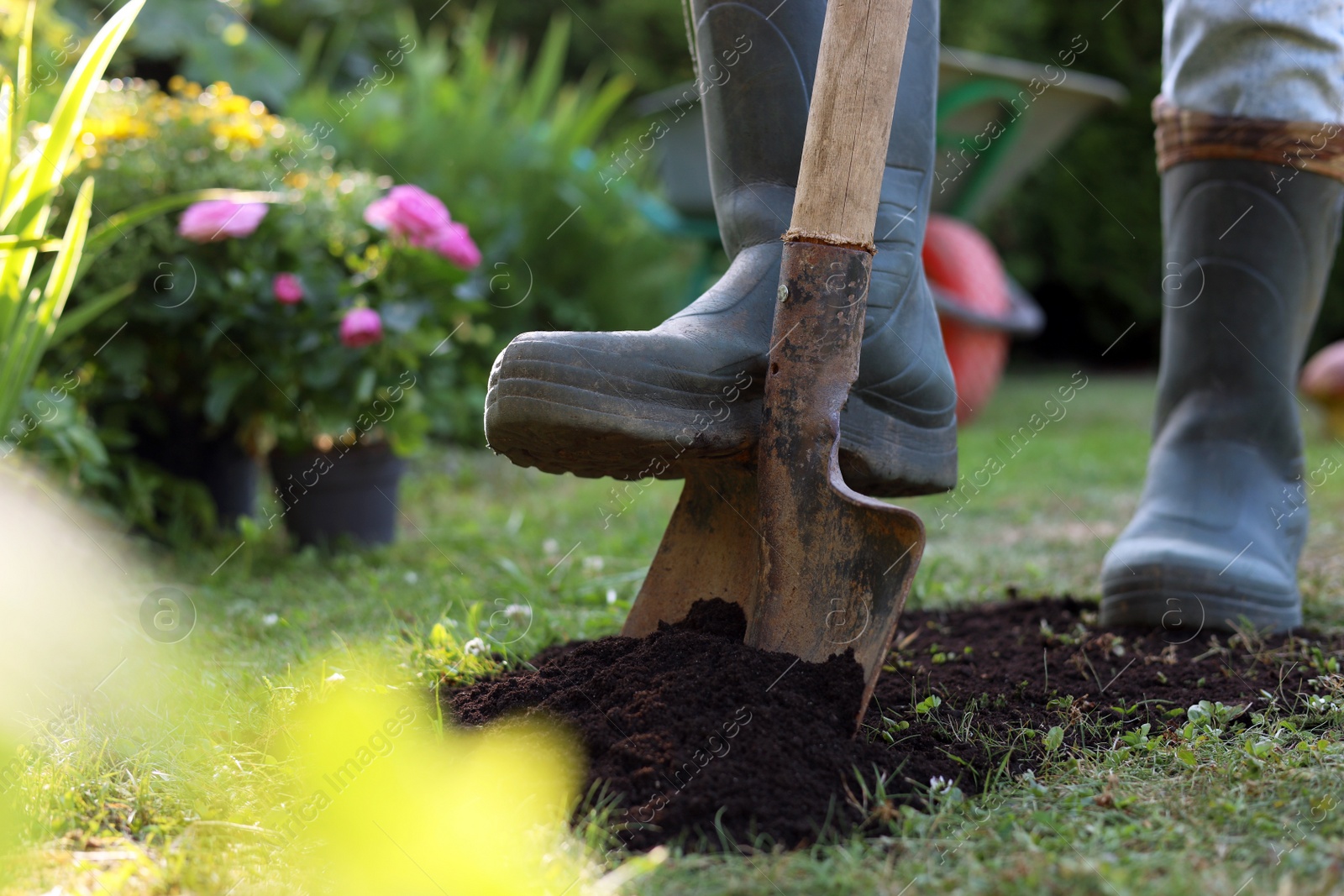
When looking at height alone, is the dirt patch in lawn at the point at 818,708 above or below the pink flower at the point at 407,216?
below

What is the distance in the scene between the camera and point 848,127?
1107 millimetres

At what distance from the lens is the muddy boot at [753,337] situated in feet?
3.58

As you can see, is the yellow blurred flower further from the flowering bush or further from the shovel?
the flowering bush

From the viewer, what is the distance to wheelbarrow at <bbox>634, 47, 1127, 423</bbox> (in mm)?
4383

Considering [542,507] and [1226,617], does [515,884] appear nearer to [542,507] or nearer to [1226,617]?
[1226,617]

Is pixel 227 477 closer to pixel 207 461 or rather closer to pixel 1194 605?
pixel 207 461

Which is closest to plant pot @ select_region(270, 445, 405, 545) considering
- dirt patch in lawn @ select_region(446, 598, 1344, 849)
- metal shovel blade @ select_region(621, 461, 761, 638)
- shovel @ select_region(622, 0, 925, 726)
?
dirt patch in lawn @ select_region(446, 598, 1344, 849)

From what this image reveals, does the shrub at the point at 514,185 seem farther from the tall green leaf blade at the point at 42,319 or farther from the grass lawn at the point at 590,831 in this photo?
the tall green leaf blade at the point at 42,319

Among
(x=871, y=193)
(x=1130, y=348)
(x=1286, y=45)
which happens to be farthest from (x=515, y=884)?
(x=1130, y=348)

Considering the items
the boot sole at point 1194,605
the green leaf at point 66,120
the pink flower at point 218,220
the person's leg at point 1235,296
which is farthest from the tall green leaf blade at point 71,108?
the boot sole at point 1194,605

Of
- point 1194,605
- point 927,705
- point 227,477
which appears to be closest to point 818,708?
point 927,705

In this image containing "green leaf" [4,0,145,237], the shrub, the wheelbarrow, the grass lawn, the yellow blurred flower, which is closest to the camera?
the yellow blurred flower

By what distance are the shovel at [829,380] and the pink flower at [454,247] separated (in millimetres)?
1503

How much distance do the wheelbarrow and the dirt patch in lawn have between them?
3.06m
